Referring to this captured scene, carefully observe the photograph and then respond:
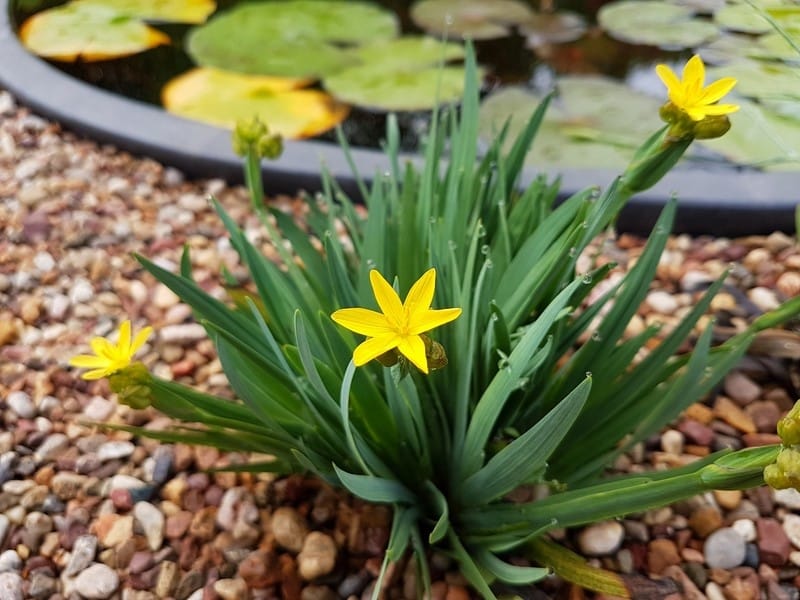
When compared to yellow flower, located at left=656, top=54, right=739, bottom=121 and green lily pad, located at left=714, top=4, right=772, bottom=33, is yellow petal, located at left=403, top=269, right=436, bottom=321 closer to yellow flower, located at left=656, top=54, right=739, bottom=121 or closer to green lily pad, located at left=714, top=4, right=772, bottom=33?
yellow flower, located at left=656, top=54, right=739, bottom=121

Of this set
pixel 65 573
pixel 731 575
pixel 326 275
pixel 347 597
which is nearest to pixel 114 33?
pixel 326 275

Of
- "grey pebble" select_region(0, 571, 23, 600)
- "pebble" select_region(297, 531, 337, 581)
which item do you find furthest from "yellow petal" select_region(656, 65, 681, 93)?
"grey pebble" select_region(0, 571, 23, 600)

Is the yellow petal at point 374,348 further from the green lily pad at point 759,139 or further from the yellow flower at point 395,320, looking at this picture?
the green lily pad at point 759,139

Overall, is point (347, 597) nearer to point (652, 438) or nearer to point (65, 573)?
point (65, 573)

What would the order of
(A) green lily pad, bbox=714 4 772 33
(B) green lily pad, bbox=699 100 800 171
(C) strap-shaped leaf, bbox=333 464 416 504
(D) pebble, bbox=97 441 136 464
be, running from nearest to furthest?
(C) strap-shaped leaf, bbox=333 464 416 504
(D) pebble, bbox=97 441 136 464
(B) green lily pad, bbox=699 100 800 171
(A) green lily pad, bbox=714 4 772 33

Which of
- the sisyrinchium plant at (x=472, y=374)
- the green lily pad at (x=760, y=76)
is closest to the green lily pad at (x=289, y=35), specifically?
the green lily pad at (x=760, y=76)
